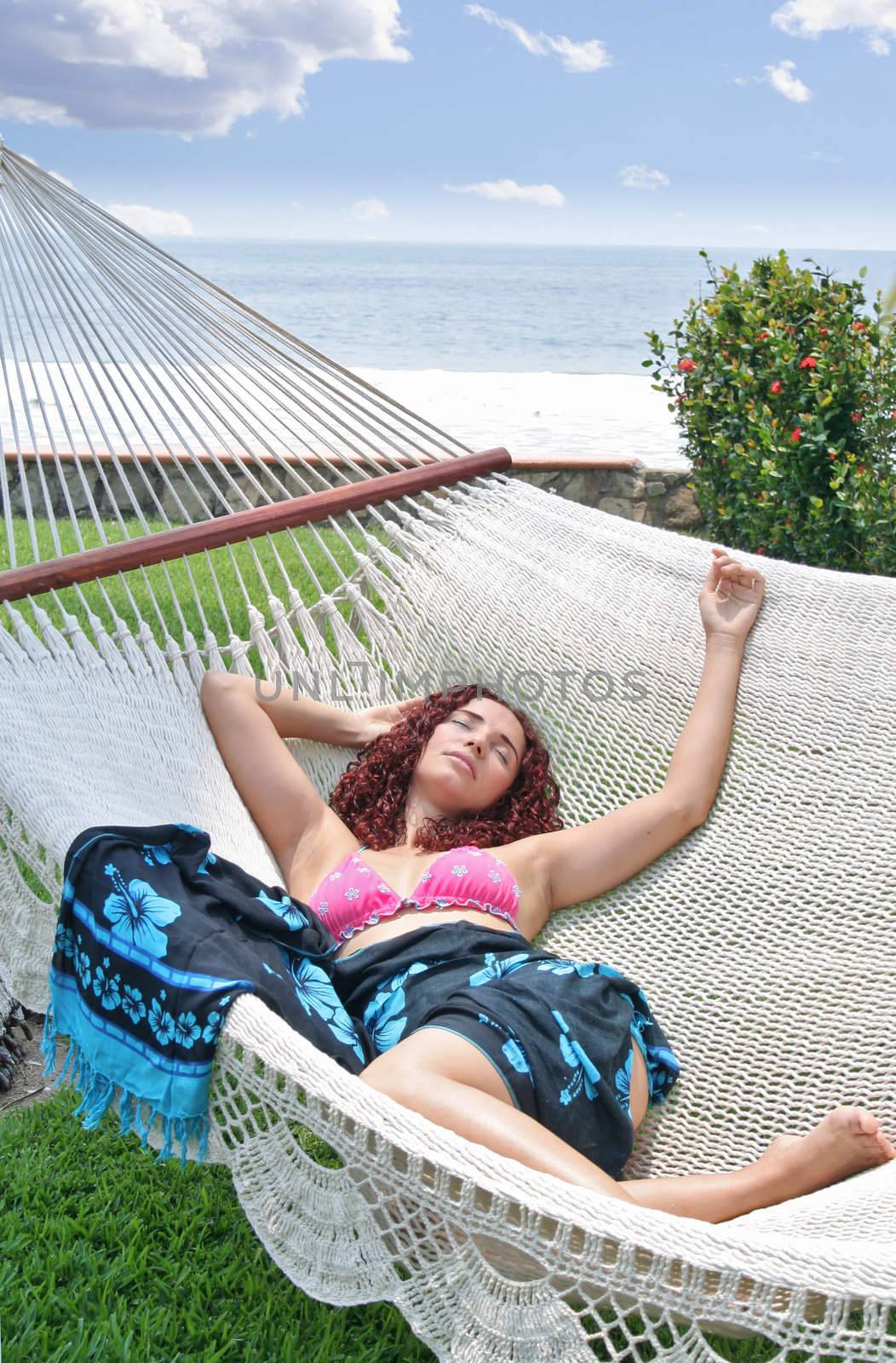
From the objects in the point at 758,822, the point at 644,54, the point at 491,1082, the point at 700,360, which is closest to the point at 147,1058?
the point at 491,1082

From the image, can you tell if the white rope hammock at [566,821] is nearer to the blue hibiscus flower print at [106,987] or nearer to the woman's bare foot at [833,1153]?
the woman's bare foot at [833,1153]

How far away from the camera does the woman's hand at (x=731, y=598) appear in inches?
71.5

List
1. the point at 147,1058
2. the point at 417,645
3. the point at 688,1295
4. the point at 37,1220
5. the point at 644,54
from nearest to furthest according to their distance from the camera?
the point at 688,1295, the point at 147,1058, the point at 37,1220, the point at 417,645, the point at 644,54

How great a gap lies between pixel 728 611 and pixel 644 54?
60.9 meters

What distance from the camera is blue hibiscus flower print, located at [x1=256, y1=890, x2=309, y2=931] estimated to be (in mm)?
1438

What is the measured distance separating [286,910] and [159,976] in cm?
33

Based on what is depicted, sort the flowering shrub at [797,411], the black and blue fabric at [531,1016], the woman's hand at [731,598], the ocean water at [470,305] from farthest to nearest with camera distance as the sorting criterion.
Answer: the ocean water at [470,305]
the flowering shrub at [797,411]
the woman's hand at [731,598]
the black and blue fabric at [531,1016]

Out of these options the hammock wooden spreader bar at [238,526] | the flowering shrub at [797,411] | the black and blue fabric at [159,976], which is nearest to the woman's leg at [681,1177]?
the black and blue fabric at [159,976]

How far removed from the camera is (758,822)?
1.69 meters

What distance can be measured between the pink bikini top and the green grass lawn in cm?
31

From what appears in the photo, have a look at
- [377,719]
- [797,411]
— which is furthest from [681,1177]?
[797,411]

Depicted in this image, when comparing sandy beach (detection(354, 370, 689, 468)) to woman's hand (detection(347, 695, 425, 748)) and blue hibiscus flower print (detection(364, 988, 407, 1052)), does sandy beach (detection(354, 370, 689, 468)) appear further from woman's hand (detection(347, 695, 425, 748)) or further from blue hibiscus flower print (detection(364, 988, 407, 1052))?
blue hibiscus flower print (detection(364, 988, 407, 1052))

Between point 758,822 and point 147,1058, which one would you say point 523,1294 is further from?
point 758,822

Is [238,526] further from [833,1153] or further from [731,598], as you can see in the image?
[833,1153]
